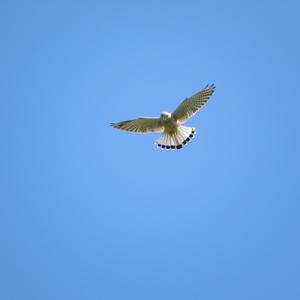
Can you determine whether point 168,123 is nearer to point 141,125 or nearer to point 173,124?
point 173,124

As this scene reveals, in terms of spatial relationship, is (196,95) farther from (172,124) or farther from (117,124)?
(117,124)

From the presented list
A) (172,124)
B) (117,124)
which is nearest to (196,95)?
(172,124)

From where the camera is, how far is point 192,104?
20359 mm

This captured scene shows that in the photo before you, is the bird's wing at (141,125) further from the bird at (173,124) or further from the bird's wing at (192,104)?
the bird's wing at (192,104)

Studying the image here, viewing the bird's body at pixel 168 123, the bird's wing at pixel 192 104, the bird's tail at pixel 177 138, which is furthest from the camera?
the bird's tail at pixel 177 138

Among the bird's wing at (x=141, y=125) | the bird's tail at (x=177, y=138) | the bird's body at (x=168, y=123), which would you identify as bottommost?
the bird's tail at (x=177, y=138)

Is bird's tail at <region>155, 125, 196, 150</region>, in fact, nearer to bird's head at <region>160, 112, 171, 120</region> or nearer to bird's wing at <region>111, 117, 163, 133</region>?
bird's wing at <region>111, 117, 163, 133</region>

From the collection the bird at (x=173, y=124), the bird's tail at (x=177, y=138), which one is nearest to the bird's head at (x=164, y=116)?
the bird at (x=173, y=124)

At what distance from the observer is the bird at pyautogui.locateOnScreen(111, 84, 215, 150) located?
66.5 feet

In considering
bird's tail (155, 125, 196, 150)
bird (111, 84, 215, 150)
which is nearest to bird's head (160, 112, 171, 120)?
bird (111, 84, 215, 150)

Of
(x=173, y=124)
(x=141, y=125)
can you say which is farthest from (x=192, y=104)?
(x=141, y=125)

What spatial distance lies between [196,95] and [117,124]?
2.67 meters

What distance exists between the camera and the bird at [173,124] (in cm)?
2028

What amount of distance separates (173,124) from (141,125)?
1.03 m
